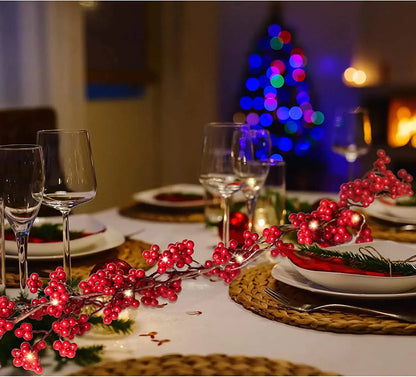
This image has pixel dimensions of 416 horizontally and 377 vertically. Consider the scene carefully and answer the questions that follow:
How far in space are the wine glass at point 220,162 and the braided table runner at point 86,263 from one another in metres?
0.18

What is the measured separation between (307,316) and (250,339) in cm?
10

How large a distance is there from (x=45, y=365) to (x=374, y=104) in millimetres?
4657

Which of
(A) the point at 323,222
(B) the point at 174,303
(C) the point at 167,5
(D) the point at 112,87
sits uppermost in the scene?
(C) the point at 167,5

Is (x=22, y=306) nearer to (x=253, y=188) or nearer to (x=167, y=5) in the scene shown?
(x=253, y=188)

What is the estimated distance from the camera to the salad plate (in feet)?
3.76

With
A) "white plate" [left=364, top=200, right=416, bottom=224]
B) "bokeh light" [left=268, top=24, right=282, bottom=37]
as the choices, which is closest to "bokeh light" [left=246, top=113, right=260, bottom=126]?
"bokeh light" [left=268, top=24, right=282, bottom=37]

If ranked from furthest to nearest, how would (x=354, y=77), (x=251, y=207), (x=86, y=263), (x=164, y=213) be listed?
(x=354, y=77) → (x=164, y=213) → (x=251, y=207) → (x=86, y=263)

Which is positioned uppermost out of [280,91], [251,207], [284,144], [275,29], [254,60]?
[275,29]

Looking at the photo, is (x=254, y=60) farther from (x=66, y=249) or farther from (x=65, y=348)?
(x=65, y=348)

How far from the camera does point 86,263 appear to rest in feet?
3.80

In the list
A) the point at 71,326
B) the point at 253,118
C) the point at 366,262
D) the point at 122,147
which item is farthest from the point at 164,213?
the point at 253,118

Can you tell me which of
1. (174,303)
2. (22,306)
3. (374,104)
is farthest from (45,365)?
(374,104)

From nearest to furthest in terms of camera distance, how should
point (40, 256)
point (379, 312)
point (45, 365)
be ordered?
1. point (45, 365)
2. point (379, 312)
3. point (40, 256)

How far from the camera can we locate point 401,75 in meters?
4.93
